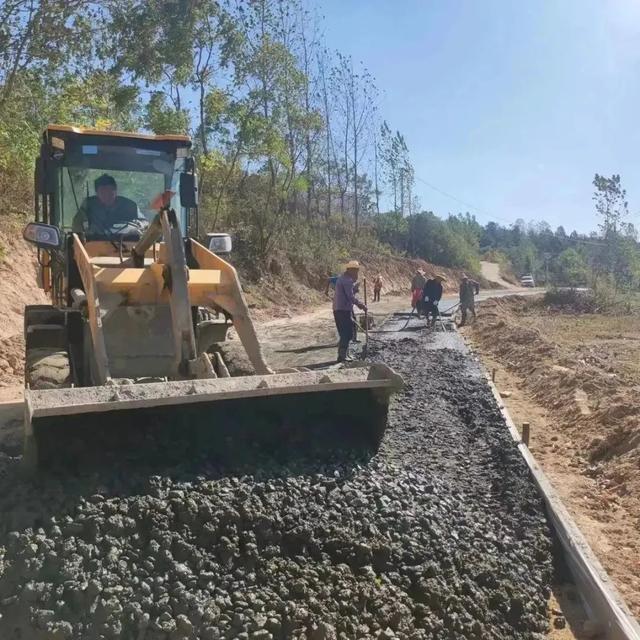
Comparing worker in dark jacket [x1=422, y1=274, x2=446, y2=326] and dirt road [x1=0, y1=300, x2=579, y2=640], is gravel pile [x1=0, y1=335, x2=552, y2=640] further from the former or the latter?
worker in dark jacket [x1=422, y1=274, x2=446, y2=326]

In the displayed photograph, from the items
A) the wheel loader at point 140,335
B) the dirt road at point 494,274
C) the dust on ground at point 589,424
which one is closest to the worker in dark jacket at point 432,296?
the dust on ground at point 589,424

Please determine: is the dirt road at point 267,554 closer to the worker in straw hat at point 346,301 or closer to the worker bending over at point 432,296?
the worker in straw hat at point 346,301

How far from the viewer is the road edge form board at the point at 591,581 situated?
4000mm

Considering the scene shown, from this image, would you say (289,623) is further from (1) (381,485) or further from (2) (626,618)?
(2) (626,618)

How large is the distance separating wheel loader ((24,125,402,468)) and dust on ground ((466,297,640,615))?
2081 millimetres

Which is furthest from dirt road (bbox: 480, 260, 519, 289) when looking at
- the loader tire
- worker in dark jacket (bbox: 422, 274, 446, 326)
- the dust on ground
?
the loader tire

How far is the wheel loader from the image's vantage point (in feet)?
14.3

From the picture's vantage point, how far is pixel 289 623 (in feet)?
11.4

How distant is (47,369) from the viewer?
582cm

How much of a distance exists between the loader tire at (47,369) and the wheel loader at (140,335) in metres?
0.01

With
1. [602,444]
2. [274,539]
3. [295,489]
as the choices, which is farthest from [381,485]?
[602,444]

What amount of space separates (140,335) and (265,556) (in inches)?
96.3

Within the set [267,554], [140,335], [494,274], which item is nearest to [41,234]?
[140,335]

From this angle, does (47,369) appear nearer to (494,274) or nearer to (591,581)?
(591,581)
